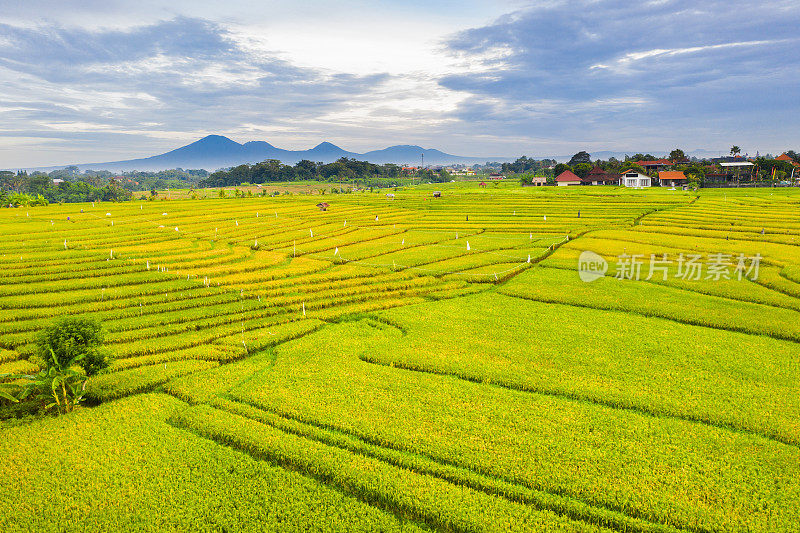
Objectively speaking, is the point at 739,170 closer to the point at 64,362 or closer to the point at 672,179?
the point at 672,179

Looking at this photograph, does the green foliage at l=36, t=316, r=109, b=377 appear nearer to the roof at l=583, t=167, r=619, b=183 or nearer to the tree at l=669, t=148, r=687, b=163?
the roof at l=583, t=167, r=619, b=183

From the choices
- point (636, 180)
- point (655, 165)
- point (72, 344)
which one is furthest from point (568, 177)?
point (72, 344)

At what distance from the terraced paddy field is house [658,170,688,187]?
7283cm

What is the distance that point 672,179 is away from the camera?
9256 cm

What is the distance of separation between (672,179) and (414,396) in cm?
10037

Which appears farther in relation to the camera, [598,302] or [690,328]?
[598,302]

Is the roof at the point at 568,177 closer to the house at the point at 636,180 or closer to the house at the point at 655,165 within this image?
the house at the point at 636,180

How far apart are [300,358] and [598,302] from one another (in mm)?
14202

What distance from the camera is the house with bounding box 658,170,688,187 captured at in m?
93.2

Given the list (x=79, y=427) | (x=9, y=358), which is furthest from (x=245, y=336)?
(x=9, y=358)

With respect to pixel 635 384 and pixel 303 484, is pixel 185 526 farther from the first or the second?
pixel 635 384

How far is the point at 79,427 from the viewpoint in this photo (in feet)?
37.4

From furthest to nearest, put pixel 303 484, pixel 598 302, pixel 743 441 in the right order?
pixel 598 302 → pixel 743 441 → pixel 303 484

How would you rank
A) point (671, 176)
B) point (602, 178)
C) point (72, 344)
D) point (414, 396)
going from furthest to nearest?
point (602, 178) → point (671, 176) → point (414, 396) → point (72, 344)
